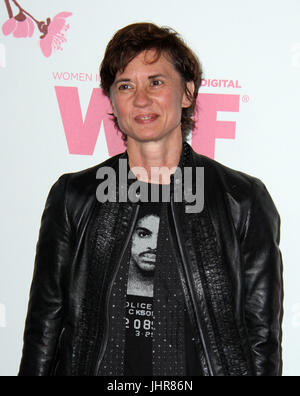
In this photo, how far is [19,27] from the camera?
2084 millimetres

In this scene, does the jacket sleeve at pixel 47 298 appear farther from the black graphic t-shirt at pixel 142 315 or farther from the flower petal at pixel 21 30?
the flower petal at pixel 21 30

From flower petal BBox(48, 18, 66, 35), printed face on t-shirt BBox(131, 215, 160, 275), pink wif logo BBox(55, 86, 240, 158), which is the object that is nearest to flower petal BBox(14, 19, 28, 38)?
flower petal BBox(48, 18, 66, 35)

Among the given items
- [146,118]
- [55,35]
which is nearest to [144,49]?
[146,118]

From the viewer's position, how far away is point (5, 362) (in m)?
2.26

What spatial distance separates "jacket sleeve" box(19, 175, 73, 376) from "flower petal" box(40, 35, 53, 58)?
0.70m

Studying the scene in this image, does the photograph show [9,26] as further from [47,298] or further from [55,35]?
[47,298]

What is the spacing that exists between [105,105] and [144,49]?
0.42 m

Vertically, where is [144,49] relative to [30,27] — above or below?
below

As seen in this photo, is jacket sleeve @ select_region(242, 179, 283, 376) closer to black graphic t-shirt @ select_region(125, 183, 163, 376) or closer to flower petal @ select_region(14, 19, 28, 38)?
black graphic t-shirt @ select_region(125, 183, 163, 376)

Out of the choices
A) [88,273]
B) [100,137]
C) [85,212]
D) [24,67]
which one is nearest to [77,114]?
[100,137]

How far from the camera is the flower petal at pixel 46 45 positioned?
6.74ft

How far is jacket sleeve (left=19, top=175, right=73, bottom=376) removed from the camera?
174 centimetres

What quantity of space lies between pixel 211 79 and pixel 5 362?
153cm

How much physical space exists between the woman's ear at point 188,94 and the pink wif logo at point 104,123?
146 millimetres
